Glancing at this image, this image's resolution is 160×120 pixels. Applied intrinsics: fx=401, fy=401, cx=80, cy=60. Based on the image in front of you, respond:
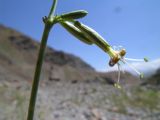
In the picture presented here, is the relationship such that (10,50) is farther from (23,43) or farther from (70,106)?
(70,106)

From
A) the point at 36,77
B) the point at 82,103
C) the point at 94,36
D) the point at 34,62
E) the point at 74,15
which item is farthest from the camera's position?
the point at 34,62

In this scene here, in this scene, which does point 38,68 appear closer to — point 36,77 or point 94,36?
point 36,77

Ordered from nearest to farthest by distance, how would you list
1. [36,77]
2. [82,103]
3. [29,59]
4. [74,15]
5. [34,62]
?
1. [36,77]
2. [74,15]
3. [82,103]
4. [29,59]
5. [34,62]

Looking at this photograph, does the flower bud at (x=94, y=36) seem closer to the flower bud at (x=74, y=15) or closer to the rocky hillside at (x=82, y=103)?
the flower bud at (x=74, y=15)

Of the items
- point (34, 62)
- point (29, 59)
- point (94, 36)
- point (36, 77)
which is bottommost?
point (36, 77)

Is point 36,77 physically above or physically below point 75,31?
below

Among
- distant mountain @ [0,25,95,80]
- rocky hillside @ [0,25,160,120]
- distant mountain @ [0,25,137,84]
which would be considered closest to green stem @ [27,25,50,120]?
rocky hillside @ [0,25,160,120]

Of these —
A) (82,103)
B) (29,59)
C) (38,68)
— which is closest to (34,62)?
(29,59)

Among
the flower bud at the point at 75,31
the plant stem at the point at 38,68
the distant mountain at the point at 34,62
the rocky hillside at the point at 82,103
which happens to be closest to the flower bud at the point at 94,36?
the flower bud at the point at 75,31
